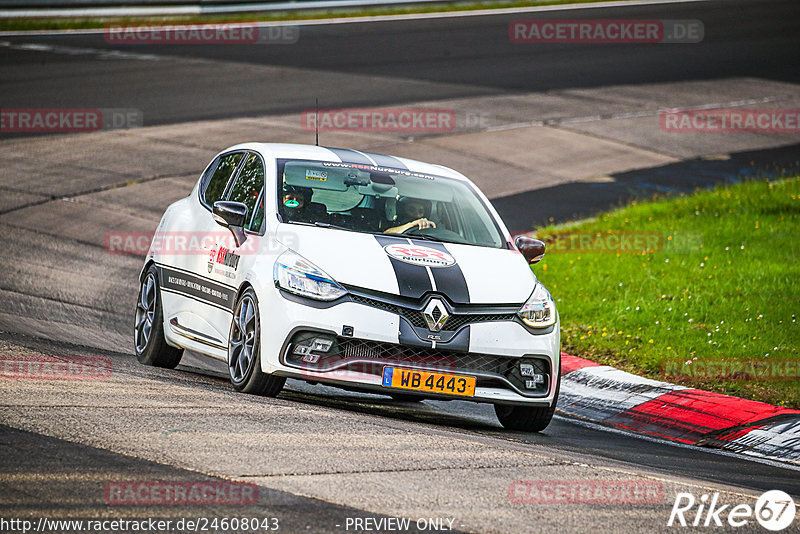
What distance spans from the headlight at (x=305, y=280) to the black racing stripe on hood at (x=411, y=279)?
361 millimetres

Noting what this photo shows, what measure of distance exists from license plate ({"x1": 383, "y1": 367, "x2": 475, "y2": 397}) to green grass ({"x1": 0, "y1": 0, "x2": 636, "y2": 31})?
24.4 meters

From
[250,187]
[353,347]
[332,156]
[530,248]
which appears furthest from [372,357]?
[332,156]

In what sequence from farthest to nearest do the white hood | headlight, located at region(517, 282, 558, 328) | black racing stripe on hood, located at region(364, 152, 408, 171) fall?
1. black racing stripe on hood, located at region(364, 152, 408, 171)
2. headlight, located at region(517, 282, 558, 328)
3. the white hood

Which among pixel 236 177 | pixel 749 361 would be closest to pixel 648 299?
pixel 749 361

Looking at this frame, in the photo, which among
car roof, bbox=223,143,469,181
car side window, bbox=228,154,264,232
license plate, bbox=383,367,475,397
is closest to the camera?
license plate, bbox=383,367,475,397

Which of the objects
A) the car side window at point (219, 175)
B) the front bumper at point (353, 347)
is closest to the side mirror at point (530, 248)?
the front bumper at point (353, 347)

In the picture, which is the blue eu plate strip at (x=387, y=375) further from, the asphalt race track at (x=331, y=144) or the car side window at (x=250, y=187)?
the car side window at (x=250, y=187)

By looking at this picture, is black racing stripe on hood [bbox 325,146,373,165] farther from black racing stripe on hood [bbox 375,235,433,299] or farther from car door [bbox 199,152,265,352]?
black racing stripe on hood [bbox 375,235,433,299]

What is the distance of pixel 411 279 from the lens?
7582mm

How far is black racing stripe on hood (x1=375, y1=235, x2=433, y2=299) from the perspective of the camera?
7.50 metres

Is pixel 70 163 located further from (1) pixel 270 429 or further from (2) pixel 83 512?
(2) pixel 83 512

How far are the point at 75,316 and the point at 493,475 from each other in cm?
591

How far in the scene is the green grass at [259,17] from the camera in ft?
98.0

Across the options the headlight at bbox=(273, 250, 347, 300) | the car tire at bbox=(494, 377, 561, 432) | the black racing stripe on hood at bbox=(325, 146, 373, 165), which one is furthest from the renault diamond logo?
the black racing stripe on hood at bbox=(325, 146, 373, 165)
